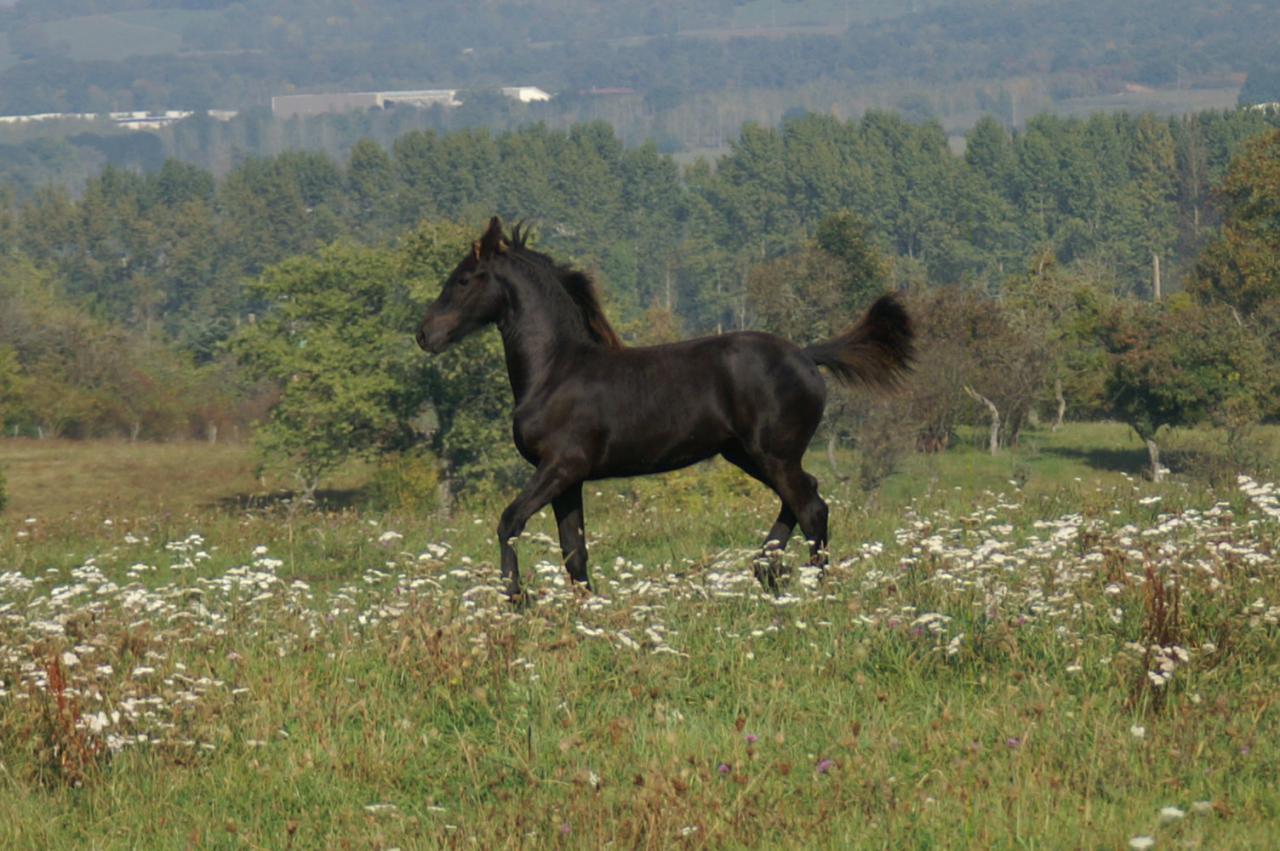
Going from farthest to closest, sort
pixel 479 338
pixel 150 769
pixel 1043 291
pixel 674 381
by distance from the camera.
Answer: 1. pixel 1043 291
2. pixel 479 338
3. pixel 674 381
4. pixel 150 769

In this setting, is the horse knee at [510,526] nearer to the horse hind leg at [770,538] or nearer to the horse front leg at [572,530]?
the horse front leg at [572,530]

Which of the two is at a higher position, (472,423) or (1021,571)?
(1021,571)

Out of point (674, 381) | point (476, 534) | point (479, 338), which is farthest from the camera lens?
point (479, 338)

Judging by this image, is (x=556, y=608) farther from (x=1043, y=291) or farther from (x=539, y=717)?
(x=1043, y=291)

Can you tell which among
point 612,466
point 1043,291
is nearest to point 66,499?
point 1043,291

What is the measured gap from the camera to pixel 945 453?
8525cm

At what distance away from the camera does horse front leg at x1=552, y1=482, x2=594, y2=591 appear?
11922 mm

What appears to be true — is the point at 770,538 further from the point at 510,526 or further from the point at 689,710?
the point at 689,710

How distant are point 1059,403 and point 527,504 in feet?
271

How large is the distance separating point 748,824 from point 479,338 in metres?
60.9

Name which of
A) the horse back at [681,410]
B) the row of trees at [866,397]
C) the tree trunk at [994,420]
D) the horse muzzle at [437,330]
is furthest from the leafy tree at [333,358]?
the horse back at [681,410]

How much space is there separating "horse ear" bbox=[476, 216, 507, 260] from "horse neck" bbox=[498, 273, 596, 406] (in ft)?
1.05

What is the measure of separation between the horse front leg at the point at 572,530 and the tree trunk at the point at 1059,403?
79085mm

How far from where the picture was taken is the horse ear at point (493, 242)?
41.1 ft
